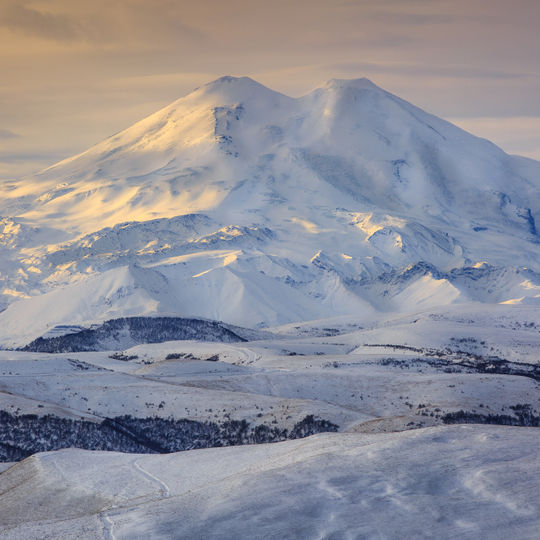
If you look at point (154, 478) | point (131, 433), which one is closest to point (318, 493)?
point (154, 478)

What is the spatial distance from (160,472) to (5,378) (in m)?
77.2

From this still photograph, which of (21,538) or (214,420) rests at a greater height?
(21,538)

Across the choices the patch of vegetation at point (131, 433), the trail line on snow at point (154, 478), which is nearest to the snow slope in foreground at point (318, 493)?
the trail line on snow at point (154, 478)

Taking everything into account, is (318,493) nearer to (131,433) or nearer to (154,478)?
(154,478)

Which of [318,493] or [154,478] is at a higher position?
[318,493]

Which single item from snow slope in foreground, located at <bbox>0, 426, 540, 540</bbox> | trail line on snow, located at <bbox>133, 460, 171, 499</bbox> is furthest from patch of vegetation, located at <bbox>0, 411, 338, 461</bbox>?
A: snow slope in foreground, located at <bbox>0, 426, 540, 540</bbox>

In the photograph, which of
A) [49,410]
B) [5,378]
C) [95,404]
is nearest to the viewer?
[49,410]

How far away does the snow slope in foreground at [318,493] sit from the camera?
4328cm

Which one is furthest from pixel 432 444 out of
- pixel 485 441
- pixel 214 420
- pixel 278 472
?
pixel 214 420

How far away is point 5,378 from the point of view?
447 feet

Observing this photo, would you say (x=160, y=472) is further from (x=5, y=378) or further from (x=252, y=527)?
(x=5, y=378)

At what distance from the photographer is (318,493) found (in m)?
47.3

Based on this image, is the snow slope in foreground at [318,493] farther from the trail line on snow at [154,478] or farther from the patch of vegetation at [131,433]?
the patch of vegetation at [131,433]

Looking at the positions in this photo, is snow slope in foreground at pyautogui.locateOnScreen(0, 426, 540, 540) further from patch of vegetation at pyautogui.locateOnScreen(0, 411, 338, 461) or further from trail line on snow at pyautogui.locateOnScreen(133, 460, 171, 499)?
patch of vegetation at pyautogui.locateOnScreen(0, 411, 338, 461)
